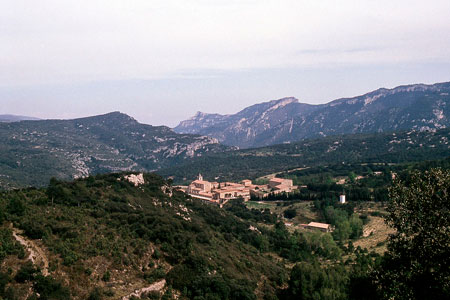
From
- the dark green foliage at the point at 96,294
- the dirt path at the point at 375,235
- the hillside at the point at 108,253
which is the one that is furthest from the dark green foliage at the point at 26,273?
the dirt path at the point at 375,235

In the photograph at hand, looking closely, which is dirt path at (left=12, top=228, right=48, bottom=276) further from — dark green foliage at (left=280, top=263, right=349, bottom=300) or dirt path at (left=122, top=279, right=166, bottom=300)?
dark green foliage at (left=280, top=263, right=349, bottom=300)

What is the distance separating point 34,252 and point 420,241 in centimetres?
2509

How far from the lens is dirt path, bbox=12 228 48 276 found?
2377 cm

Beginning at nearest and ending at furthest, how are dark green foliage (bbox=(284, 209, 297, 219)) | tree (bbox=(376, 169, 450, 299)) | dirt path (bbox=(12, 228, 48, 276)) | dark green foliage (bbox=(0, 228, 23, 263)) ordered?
tree (bbox=(376, 169, 450, 299)) < dark green foliage (bbox=(0, 228, 23, 263)) < dirt path (bbox=(12, 228, 48, 276)) < dark green foliage (bbox=(284, 209, 297, 219))

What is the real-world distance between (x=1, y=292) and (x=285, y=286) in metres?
26.3

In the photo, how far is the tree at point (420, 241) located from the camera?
20953 mm

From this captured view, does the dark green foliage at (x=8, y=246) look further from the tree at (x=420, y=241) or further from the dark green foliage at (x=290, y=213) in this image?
the dark green foliage at (x=290, y=213)

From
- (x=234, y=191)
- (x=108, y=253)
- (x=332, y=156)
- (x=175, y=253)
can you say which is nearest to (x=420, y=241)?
(x=175, y=253)

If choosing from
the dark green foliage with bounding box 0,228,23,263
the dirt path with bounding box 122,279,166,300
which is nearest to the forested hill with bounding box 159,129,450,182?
the dirt path with bounding box 122,279,166,300

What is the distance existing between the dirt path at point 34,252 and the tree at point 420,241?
2169 centimetres

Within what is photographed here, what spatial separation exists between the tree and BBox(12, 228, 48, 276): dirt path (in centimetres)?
2169

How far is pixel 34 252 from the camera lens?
2495 centimetres

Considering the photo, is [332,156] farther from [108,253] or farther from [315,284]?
[108,253]

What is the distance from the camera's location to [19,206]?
99.9 feet
